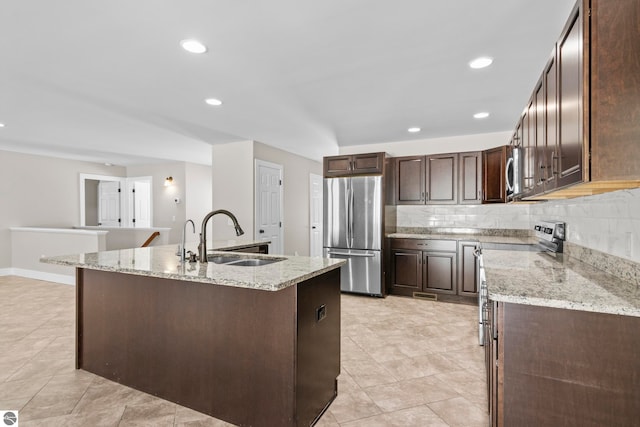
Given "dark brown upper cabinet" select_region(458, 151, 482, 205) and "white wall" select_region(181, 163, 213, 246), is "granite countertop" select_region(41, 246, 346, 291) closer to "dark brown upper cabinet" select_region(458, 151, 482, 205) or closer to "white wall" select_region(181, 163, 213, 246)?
"dark brown upper cabinet" select_region(458, 151, 482, 205)

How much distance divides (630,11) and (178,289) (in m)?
2.51

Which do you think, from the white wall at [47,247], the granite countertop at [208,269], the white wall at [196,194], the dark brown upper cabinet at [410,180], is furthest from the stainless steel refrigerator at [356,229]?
the white wall at [196,194]

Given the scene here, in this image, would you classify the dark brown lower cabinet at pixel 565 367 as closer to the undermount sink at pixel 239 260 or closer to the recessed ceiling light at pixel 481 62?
the undermount sink at pixel 239 260

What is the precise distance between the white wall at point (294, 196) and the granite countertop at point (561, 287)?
438 centimetres

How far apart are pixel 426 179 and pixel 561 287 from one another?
3.42 m

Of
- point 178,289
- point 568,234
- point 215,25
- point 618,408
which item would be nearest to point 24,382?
point 178,289

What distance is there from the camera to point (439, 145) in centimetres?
514

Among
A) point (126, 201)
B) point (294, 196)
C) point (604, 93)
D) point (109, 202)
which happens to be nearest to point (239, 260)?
point (604, 93)

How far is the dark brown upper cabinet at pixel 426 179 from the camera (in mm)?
4699

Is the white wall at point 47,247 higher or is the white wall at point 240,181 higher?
the white wall at point 240,181

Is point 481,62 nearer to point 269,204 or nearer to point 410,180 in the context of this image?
point 410,180

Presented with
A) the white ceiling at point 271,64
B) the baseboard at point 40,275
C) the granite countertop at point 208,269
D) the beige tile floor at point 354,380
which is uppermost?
the white ceiling at point 271,64

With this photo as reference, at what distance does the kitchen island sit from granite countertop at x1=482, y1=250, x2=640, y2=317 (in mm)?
928

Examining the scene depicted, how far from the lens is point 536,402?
1367 mm
